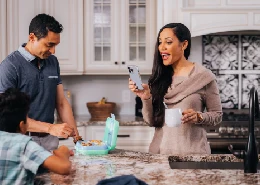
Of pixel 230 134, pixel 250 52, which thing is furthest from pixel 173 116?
pixel 250 52

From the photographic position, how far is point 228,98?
4.64m

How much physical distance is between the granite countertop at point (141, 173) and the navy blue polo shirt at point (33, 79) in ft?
1.83

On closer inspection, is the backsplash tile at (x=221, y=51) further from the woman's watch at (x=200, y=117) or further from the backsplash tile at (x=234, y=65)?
the woman's watch at (x=200, y=117)

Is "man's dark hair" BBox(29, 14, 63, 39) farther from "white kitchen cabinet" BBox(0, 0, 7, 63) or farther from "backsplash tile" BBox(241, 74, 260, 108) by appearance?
"backsplash tile" BBox(241, 74, 260, 108)

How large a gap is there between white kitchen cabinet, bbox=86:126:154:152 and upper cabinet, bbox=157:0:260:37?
3.24ft

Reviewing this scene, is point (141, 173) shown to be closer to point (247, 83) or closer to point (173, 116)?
point (173, 116)

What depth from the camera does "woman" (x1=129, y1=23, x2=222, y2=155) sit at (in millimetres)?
2615

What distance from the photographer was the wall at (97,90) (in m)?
4.86

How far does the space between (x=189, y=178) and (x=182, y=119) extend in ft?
1.89

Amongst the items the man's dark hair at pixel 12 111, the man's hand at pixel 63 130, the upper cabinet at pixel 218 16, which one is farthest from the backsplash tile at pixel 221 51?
Answer: the man's dark hair at pixel 12 111

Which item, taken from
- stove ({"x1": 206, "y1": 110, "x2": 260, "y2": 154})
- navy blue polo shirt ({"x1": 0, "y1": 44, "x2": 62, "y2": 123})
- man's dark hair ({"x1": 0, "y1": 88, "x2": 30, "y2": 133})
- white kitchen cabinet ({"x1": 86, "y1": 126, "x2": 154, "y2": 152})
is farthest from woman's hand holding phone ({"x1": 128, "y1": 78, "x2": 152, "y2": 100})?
white kitchen cabinet ({"x1": 86, "y1": 126, "x2": 154, "y2": 152})

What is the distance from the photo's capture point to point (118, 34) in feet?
14.8

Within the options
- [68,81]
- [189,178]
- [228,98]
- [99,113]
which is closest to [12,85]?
[189,178]

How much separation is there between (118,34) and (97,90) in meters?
0.70
